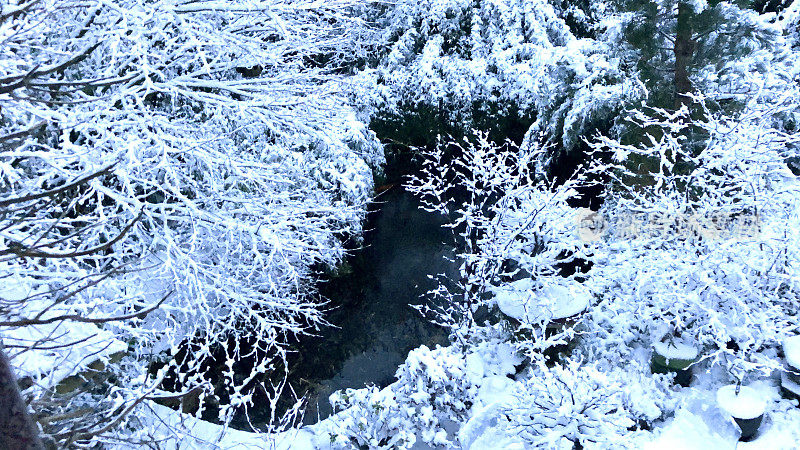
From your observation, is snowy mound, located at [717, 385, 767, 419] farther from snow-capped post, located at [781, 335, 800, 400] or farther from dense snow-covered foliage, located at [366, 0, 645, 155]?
dense snow-covered foliage, located at [366, 0, 645, 155]

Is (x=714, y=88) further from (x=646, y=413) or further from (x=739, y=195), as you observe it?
(x=646, y=413)


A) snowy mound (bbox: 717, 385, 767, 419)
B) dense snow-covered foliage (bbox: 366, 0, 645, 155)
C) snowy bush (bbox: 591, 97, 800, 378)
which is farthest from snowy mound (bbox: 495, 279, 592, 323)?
dense snow-covered foliage (bbox: 366, 0, 645, 155)

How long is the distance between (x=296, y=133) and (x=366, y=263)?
11.0 ft

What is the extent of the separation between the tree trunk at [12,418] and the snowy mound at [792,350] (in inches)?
231

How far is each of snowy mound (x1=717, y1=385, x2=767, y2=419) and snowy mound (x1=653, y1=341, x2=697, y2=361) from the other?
423mm

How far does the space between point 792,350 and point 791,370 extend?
0.18 m

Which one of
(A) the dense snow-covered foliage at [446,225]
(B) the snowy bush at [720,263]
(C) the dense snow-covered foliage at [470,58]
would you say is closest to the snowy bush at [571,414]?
(A) the dense snow-covered foliage at [446,225]

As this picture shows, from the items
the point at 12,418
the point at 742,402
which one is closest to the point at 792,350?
the point at 742,402

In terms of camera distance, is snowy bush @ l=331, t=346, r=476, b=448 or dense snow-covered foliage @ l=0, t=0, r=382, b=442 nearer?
snowy bush @ l=331, t=346, r=476, b=448

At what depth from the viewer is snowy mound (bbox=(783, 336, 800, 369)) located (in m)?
5.25

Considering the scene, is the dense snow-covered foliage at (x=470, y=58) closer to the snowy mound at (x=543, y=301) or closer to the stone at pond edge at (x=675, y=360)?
the snowy mound at (x=543, y=301)

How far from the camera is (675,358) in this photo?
5.62 m

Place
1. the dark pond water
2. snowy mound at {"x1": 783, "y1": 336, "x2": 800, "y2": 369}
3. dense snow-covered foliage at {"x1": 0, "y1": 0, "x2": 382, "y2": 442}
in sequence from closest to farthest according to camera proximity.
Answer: snowy mound at {"x1": 783, "y1": 336, "x2": 800, "y2": 369}
dense snow-covered foliage at {"x1": 0, "y1": 0, "x2": 382, "y2": 442}
the dark pond water

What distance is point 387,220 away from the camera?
11.5m
